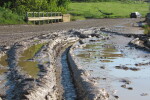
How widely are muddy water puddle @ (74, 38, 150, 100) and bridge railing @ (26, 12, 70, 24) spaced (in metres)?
16.5

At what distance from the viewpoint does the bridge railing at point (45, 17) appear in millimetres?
34237

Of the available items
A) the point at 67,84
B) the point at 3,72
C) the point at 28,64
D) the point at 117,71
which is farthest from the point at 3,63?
the point at 117,71

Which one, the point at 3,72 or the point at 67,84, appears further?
the point at 3,72

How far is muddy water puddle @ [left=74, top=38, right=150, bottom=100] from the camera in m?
9.37

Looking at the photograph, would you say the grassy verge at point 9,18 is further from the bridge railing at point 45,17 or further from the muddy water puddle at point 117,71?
the muddy water puddle at point 117,71

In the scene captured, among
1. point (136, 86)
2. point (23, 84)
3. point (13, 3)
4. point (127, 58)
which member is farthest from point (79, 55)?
point (13, 3)

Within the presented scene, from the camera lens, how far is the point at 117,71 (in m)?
12.2

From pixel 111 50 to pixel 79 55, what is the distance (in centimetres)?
267

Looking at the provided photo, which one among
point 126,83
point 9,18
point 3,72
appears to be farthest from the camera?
point 9,18

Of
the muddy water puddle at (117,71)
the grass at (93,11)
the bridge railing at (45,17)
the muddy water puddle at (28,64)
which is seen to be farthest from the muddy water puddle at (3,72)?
the grass at (93,11)

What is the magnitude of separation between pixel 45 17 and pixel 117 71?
2505 cm

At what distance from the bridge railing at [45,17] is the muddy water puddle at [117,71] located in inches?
649

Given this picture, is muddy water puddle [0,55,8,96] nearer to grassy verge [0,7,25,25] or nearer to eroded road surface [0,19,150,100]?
eroded road surface [0,19,150,100]

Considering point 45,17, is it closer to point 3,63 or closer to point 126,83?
point 3,63
